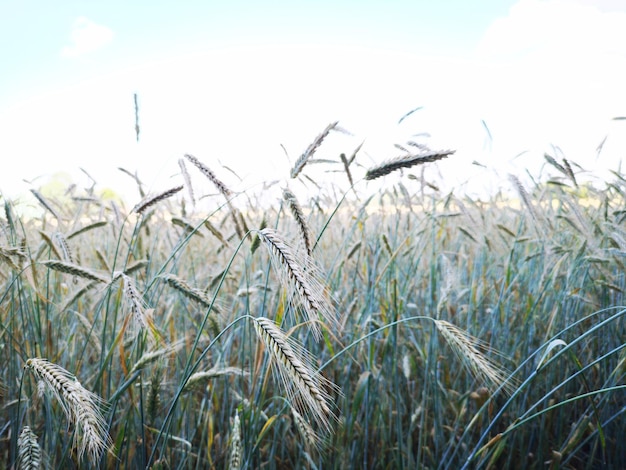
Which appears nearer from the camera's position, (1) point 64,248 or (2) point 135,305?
(2) point 135,305

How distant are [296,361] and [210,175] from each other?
79 cm

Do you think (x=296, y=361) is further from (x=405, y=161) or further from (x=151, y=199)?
(x=151, y=199)

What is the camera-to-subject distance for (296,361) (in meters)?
0.84

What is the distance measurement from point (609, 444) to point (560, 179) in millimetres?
1633

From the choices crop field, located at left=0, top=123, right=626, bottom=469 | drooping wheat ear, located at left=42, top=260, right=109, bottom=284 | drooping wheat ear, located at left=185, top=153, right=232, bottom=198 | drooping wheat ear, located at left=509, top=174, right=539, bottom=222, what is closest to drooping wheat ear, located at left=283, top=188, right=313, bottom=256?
crop field, located at left=0, top=123, right=626, bottom=469

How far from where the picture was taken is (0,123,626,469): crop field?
108cm

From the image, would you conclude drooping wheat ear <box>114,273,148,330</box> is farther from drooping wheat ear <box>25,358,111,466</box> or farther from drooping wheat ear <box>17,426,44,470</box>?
drooping wheat ear <box>17,426,44,470</box>

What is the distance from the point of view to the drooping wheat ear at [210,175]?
1.44 meters

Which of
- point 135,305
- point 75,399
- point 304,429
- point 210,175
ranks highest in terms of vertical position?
point 210,175

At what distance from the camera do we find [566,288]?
2.02 metres

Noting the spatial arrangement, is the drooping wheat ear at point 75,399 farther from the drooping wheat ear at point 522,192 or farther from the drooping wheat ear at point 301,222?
the drooping wheat ear at point 522,192

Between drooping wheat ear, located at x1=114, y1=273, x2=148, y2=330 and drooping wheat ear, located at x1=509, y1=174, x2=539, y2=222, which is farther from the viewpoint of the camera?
drooping wheat ear, located at x1=509, y1=174, x2=539, y2=222

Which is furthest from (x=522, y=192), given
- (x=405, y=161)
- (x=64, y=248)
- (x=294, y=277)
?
(x=64, y=248)

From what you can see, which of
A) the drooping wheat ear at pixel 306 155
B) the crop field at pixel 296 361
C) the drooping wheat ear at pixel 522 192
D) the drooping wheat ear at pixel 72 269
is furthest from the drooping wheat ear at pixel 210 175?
the drooping wheat ear at pixel 522 192
